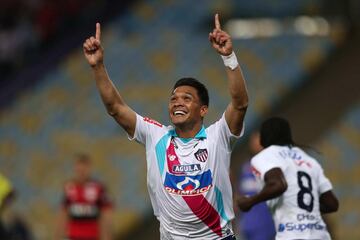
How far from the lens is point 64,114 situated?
1883cm

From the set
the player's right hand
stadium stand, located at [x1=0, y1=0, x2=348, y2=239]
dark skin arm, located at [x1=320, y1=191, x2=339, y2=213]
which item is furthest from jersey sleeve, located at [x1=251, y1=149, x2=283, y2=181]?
stadium stand, located at [x1=0, y1=0, x2=348, y2=239]

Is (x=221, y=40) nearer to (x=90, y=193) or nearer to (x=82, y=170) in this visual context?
(x=82, y=170)

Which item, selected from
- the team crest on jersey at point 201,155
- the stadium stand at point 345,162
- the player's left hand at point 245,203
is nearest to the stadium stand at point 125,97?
the stadium stand at point 345,162

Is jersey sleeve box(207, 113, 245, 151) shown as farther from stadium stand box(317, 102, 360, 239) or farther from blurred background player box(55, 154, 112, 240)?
stadium stand box(317, 102, 360, 239)

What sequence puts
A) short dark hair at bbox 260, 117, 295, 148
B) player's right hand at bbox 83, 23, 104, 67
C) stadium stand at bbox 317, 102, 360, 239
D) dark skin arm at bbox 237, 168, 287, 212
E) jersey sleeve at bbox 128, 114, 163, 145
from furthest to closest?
stadium stand at bbox 317, 102, 360, 239 → short dark hair at bbox 260, 117, 295, 148 → dark skin arm at bbox 237, 168, 287, 212 → jersey sleeve at bbox 128, 114, 163, 145 → player's right hand at bbox 83, 23, 104, 67

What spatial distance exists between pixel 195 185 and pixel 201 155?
204 millimetres

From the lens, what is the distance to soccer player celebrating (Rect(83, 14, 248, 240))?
273 inches

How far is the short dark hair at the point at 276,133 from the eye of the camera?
8.23 metres

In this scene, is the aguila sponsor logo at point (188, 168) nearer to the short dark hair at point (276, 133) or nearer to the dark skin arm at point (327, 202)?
the short dark hair at point (276, 133)

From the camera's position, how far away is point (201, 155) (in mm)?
6969

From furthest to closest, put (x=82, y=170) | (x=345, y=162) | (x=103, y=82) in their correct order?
(x=345, y=162), (x=82, y=170), (x=103, y=82)

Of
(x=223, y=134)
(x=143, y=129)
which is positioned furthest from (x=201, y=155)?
(x=143, y=129)

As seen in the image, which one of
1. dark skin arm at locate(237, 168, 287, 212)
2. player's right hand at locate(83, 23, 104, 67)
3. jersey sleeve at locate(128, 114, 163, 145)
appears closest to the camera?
player's right hand at locate(83, 23, 104, 67)

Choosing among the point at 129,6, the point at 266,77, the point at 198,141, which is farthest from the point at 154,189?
the point at 129,6
